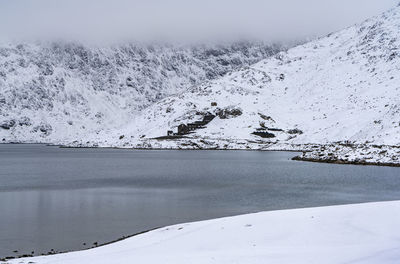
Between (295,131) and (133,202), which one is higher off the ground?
(295,131)

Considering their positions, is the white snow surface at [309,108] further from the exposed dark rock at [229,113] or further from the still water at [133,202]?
the still water at [133,202]

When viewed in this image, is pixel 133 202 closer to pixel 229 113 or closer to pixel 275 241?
pixel 275 241

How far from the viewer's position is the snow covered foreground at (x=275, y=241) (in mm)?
12648

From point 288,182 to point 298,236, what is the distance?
3215cm

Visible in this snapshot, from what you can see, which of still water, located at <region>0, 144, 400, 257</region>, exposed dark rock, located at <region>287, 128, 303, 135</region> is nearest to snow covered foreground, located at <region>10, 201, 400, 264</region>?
still water, located at <region>0, 144, 400, 257</region>

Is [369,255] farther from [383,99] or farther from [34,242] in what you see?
[383,99]

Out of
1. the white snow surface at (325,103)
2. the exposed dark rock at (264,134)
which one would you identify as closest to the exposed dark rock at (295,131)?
the white snow surface at (325,103)

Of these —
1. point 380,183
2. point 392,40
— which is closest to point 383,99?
point 392,40

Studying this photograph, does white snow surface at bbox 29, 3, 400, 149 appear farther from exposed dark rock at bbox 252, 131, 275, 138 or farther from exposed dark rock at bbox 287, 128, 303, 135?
exposed dark rock at bbox 252, 131, 275, 138

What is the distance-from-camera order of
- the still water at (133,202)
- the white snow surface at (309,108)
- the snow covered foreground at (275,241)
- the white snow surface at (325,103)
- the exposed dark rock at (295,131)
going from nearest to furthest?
1. the snow covered foreground at (275,241)
2. the still water at (133,202)
3. the white snow surface at (325,103)
4. the white snow surface at (309,108)
5. the exposed dark rock at (295,131)

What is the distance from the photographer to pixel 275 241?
15.1 meters

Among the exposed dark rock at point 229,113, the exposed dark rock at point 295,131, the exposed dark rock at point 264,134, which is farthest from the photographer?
the exposed dark rock at point 229,113

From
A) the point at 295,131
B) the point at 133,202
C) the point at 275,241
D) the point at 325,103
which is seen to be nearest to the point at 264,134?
the point at 295,131

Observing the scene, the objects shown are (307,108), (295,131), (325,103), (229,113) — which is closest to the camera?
(295,131)
